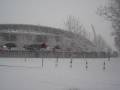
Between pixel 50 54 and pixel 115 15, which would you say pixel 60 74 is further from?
pixel 115 15

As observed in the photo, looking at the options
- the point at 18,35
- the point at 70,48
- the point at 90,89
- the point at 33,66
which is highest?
the point at 18,35

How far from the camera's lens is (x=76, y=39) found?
5.87 ft

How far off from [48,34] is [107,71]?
0.62 m

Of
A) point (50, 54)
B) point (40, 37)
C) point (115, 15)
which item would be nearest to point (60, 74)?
point (50, 54)

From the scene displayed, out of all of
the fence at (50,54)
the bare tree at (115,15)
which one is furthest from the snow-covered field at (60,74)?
the bare tree at (115,15)

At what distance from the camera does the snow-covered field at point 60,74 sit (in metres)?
1.54

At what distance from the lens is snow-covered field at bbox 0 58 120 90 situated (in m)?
1.54

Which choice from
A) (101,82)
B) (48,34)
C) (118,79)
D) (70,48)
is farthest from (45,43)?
(118,79)

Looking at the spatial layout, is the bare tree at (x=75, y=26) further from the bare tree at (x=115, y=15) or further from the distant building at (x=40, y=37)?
the bare tree at (x=115, y=15)

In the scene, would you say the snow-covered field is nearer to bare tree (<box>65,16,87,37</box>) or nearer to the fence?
the fence

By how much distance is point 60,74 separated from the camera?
1.74 m

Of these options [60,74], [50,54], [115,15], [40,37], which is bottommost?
[60,74]

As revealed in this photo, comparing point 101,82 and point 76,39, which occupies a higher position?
point 76,39

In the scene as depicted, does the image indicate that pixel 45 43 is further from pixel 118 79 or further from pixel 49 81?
pixel 118 79
